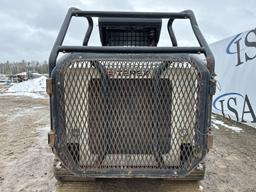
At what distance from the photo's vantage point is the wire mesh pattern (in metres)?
2.37

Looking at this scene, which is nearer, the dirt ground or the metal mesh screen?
the dirt ground

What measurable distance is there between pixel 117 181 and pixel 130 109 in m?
0.95

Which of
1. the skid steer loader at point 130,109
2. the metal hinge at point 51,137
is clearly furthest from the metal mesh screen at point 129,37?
the metal hinge at point 51,137

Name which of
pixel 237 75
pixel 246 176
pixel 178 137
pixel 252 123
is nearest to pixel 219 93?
pixel 237 75

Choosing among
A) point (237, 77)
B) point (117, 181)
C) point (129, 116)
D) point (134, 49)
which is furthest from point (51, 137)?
point (237, 77)

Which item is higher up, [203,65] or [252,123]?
[203,65]

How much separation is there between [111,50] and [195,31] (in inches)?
37.7

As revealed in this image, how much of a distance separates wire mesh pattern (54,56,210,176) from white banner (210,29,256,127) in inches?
173

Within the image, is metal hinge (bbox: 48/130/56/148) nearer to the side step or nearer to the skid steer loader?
the skid steer loader

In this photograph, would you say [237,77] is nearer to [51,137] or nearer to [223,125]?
[223,125]

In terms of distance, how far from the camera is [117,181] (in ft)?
10.4

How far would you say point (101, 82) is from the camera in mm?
2463

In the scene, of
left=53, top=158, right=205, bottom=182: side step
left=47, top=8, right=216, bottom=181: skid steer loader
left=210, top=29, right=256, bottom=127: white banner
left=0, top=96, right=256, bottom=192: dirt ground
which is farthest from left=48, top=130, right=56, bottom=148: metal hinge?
left=210, top=29, right=256, bottom=127: white banner

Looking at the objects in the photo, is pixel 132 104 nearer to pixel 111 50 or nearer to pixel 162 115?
pixel 162 115
